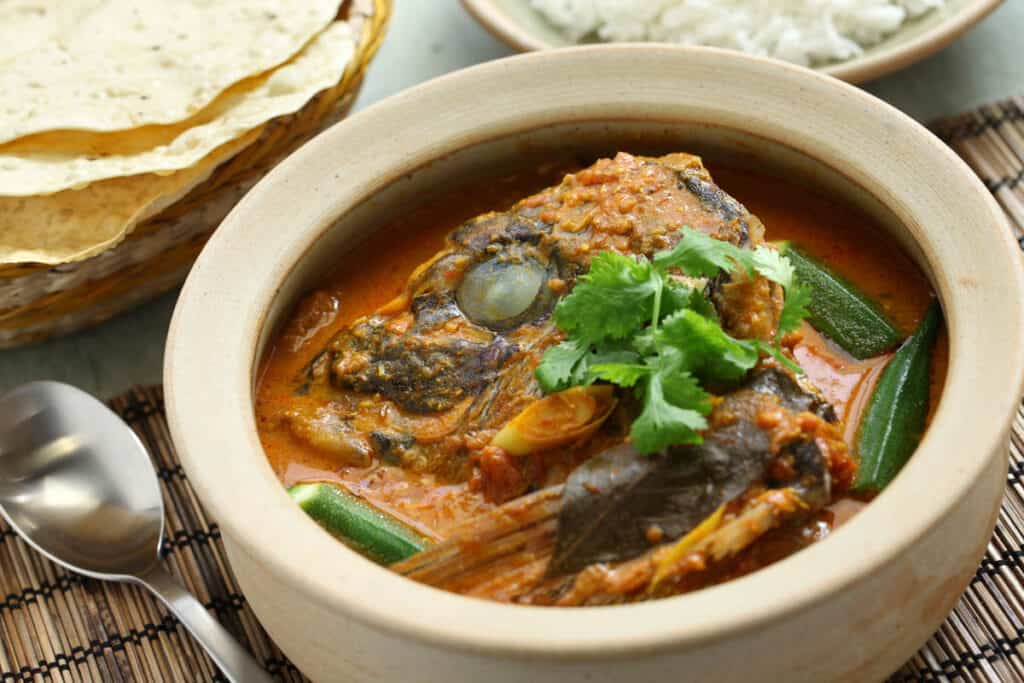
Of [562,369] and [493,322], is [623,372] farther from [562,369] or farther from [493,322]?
[493,322]

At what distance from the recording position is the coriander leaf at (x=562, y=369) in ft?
6.33

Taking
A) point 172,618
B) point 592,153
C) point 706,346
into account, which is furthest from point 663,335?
point 172,618

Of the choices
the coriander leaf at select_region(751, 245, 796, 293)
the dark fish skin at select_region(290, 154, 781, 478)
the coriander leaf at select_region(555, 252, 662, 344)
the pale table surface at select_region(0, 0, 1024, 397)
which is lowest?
the coriander leaf at select_region(751, 245, 796, 293)

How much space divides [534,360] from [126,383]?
1.28 meters

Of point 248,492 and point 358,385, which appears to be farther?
point 358,385

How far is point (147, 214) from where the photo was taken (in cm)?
259

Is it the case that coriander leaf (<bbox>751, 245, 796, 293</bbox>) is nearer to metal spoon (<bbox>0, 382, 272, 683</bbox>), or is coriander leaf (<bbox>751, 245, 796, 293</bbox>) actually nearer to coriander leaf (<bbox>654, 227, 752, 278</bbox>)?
coriander leaf (<bbox>654, 227, 752, 278</bbox>)

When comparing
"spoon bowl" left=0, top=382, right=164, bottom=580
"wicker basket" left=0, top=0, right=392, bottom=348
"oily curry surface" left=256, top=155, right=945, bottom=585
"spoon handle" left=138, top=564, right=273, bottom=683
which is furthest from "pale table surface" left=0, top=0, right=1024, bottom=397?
"oily curry surface" left=256, top=155, right=945, bottom=585

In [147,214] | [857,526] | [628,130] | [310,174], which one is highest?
[147,214]

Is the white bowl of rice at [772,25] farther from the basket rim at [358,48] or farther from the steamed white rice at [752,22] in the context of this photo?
the basket rim at [358,48]

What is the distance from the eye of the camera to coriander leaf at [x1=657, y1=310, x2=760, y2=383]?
1.83 m

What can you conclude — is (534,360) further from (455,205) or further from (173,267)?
(173,267)

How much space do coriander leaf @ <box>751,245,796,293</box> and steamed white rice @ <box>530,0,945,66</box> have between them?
1513mm

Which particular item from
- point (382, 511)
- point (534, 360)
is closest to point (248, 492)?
point (382, 511)
